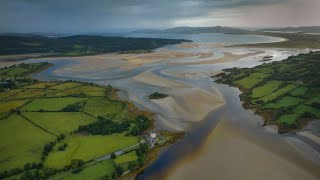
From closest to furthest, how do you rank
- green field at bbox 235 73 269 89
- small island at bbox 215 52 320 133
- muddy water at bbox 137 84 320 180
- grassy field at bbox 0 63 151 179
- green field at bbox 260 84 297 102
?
muddy water at bbox 137 84 320 180
grassy field at bbox 0 63 151 179
small island at bbox 215 52 320 133
green field at bbox 260 84 297 102
green field at bbox 235 73 269 89

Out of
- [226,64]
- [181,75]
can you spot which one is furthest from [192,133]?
[226,64]

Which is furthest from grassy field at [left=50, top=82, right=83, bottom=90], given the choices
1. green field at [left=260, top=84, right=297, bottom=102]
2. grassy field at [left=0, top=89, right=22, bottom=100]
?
green field at [left=260, top=84, right=297, bottom=102]

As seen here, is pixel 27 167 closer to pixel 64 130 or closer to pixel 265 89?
pixel 64 130

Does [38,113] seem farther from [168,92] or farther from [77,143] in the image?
[168,92]

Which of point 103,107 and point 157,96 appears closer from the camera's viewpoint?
point 103,107

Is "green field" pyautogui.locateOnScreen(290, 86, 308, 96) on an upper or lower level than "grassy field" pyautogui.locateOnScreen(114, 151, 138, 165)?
upper

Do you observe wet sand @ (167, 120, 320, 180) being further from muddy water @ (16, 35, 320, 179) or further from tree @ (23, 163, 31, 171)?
tree @ (23, 163, 31, 171)

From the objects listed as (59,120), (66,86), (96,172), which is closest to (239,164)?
(96,172)

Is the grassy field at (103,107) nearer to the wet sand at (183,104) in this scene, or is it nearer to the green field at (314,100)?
the wet sand at (183,104)
